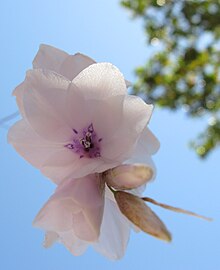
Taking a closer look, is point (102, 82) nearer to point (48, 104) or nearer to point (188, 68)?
point (48, 104)

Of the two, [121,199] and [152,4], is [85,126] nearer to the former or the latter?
[121,199]

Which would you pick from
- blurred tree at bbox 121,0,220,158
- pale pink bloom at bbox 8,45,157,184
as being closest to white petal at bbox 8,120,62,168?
pale pink bloom at bbox 8,45,157,184

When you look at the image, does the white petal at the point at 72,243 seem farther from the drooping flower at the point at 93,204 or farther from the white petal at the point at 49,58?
the white petal at the point at 49,58

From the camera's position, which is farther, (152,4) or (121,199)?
(152,4)

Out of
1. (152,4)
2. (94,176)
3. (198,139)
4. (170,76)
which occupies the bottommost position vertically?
(198,139)

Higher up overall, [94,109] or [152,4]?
[94,109]

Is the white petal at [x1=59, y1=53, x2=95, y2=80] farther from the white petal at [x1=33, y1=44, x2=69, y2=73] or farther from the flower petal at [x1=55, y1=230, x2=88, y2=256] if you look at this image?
the flower petal at [x1=55, y1=230, x2=88, y2=256]

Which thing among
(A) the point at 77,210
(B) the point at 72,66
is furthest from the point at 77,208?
(B) the point at 72,66

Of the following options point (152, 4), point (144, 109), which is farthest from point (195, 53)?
point (144, 109)

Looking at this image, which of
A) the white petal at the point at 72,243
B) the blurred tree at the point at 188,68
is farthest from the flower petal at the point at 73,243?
the blurred tree at the point at 188,68
